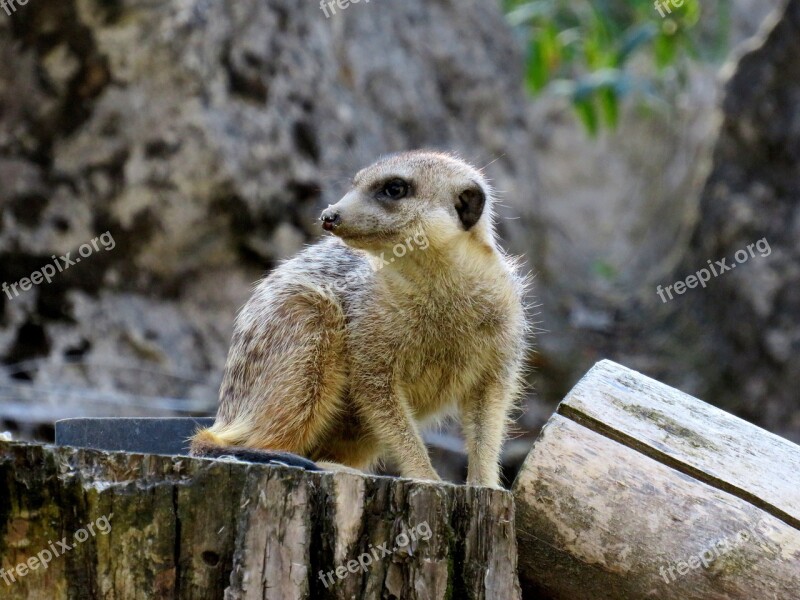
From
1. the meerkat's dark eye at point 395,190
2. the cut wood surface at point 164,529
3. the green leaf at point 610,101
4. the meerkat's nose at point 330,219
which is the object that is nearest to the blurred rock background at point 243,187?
the green leaf at point 610,101

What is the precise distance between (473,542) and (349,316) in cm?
105

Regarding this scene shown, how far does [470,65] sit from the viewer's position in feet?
23.1

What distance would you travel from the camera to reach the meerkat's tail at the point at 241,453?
85.1 inches

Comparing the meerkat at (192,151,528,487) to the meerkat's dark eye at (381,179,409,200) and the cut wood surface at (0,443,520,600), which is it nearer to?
the meerkat's dark eye at (381,179,409,200)

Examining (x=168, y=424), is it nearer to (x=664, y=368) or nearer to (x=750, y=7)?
(x=664, y=368)

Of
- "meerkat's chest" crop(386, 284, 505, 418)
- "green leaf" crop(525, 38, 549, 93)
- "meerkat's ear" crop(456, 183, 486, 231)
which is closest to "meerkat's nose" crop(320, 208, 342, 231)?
"meerkat's chest" crop(386, 284, 505, 418)

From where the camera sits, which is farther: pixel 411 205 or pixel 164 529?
pixel 411 205

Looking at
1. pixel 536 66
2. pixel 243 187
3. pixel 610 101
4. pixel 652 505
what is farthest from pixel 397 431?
pixel 536 66

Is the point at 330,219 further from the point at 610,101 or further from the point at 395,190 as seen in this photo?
the point at 610,101

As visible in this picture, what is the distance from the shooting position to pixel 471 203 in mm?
2941

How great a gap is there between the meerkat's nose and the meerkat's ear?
0.40m

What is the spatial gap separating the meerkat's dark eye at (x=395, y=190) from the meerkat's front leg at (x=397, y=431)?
23.2 inches

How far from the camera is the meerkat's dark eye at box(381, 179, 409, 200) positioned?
2889 millimetres

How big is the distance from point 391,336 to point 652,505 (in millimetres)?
926
